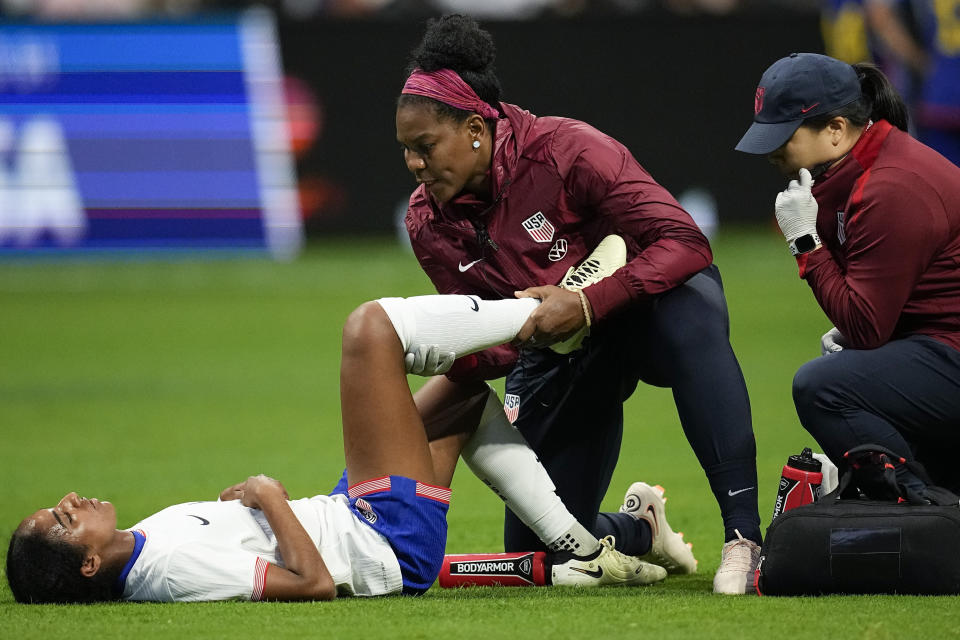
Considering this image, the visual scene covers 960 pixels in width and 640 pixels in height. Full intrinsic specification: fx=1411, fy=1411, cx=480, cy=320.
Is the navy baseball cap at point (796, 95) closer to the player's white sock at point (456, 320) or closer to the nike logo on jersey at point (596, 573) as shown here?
the player's white sock at point (456, 320)

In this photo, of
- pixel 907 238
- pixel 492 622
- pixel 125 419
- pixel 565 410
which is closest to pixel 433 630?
pixel 492 622

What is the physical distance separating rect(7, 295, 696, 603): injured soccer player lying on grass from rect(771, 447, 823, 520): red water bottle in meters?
0.89

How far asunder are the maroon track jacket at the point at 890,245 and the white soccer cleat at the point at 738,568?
63 centimetres

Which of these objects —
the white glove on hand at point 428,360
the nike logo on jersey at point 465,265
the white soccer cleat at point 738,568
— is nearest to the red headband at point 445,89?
the nike logo on jersey at point 465,265

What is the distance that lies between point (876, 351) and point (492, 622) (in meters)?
1.29

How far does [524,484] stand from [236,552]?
884mm

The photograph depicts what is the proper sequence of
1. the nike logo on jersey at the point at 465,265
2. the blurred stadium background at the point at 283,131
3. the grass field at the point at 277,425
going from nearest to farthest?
1. the grass field at the point at 277,425
2. the nike logo on jersey at the point at 465,265
3. the blurred stadium background at the point at 283,131

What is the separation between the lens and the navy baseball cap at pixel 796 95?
3883 millimetres

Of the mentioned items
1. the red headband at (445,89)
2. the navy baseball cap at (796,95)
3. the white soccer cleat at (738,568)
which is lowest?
the white soccer cleat at (738,568)

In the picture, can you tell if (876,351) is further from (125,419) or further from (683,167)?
(683,167)

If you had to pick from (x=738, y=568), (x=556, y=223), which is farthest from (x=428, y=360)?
(x=738, y=568)

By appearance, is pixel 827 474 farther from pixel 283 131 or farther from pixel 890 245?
pixel 283 131

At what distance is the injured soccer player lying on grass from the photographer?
11.9 feet

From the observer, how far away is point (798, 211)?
385 centimetres
